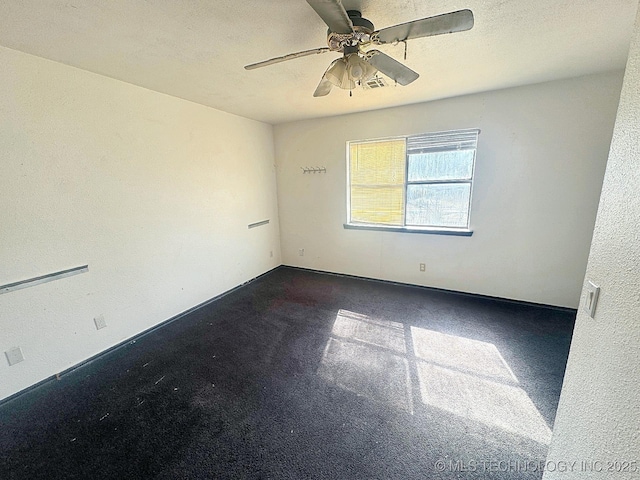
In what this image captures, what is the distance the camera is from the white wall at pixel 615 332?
25.6 inches

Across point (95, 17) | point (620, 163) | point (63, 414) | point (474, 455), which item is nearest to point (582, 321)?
point (620, 163)

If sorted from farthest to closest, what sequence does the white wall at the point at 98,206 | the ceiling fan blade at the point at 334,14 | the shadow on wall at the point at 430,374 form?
the white wall at the point at 98,206, the shadow on wall at the point at 430,374, the ceiling fan blade at the point at 334,14

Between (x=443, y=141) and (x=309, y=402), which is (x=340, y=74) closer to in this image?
(x=443, y=141)

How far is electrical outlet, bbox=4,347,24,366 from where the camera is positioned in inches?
71.9

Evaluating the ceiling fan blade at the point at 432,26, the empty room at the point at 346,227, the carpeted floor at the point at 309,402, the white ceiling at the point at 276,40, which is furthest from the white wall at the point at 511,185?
the ceiling fan blade at the point at 432,26

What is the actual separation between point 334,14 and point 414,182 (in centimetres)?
248

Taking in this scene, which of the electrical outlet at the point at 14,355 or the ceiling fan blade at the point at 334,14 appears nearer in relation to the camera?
the ceiling fan blade at the point at 334,14

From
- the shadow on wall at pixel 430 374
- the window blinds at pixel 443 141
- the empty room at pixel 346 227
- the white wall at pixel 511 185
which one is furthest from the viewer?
the window blinds at pixel 443 141

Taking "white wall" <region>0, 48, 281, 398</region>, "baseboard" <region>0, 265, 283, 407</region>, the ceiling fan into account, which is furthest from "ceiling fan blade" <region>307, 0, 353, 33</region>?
"baseboard" <region>0, 265, 283, 407</region>

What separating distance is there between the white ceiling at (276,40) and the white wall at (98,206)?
0.27 metres

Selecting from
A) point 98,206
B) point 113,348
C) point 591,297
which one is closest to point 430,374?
point 591,297

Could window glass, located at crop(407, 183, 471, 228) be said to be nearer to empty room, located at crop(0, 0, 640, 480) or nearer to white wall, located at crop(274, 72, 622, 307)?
empty room, located at crop(0, 0, 640, 480)

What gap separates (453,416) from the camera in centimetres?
164

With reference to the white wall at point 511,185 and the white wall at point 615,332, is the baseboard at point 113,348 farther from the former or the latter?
the white wall at point 615,332
